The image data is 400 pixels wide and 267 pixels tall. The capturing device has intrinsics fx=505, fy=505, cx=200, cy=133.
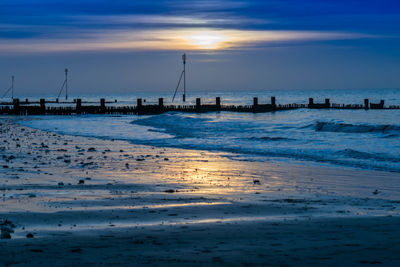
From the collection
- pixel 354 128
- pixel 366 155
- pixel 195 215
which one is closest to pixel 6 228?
pixel 195 215

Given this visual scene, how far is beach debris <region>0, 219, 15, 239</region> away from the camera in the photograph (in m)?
5.23

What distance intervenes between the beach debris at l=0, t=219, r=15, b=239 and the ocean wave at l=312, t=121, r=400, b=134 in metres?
21.2

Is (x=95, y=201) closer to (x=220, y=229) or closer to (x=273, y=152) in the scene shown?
(x=220, y=229)

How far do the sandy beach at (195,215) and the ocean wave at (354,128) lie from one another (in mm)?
14056

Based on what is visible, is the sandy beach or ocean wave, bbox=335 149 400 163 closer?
the sandy beach

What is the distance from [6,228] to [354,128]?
81.7 ft

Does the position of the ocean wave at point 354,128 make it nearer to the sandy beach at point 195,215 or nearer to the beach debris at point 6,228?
the sandy beach at point 195,215

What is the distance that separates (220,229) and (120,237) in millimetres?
1162

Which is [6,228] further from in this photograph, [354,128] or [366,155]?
[354,128]

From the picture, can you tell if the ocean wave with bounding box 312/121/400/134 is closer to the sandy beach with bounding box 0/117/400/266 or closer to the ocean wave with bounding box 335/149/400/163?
the ocean wave with bounding box 335/149/400/163

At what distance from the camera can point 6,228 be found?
550cm

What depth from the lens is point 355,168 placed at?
12.9 m

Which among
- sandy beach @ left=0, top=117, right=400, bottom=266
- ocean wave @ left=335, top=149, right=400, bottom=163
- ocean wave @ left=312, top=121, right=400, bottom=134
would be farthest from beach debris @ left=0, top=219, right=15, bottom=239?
ocean wave @ left=312, top=121, right=400, bottom=134

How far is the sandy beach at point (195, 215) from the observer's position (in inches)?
186
